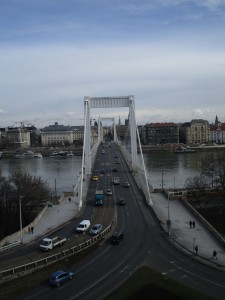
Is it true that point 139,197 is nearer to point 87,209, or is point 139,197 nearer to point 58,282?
point 87,209

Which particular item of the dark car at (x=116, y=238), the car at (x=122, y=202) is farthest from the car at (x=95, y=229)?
the car at (x=122, y=202)

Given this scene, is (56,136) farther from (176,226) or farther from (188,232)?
(188,232)

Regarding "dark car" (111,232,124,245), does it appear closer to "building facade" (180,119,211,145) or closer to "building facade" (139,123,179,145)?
Answer: "building facade" (139,123,179,145)

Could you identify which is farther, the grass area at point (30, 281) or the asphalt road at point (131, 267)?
the asphalt road at point (131, 267)

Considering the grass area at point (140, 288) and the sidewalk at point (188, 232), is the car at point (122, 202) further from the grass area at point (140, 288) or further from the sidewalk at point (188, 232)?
the grass area at point (140, 288)

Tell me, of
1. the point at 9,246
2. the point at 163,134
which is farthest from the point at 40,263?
the point at 163,134

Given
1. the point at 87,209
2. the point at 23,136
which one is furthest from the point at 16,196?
the point at 23,136
